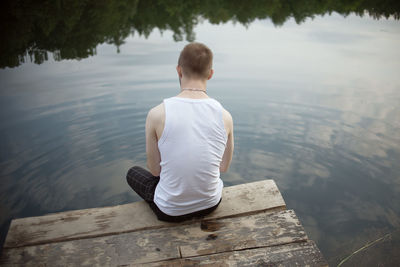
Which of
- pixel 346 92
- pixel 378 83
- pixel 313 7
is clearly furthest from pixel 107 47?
pixel 313 7

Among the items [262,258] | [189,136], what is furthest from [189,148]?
[262,258]

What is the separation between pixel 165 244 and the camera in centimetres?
205

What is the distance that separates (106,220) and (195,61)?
55.7 inches

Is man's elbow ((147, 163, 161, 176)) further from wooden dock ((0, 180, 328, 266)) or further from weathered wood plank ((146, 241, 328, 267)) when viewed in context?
weathered wood plank ((146, 241, 328, 267))

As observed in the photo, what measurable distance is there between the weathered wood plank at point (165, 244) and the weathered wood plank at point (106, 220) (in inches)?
2.7

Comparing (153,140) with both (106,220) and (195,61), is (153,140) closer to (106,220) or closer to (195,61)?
(195,61)

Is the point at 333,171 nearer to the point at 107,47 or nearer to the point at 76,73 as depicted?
the point at 76,73

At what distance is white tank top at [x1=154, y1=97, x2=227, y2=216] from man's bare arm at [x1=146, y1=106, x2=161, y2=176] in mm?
75

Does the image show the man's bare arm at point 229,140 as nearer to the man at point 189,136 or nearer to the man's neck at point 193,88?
the man at point 189,136

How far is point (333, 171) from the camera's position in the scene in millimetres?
4043

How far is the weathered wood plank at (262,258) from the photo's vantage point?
1.91 metres

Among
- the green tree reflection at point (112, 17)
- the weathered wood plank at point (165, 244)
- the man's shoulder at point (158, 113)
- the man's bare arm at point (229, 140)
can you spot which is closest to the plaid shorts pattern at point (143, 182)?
the weathered wood plank at point (165, 244)

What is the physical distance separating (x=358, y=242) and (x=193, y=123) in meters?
2.30

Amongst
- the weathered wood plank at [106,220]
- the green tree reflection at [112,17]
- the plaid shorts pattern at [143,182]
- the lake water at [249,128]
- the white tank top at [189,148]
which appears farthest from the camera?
the green tree reflection at [112,17]
